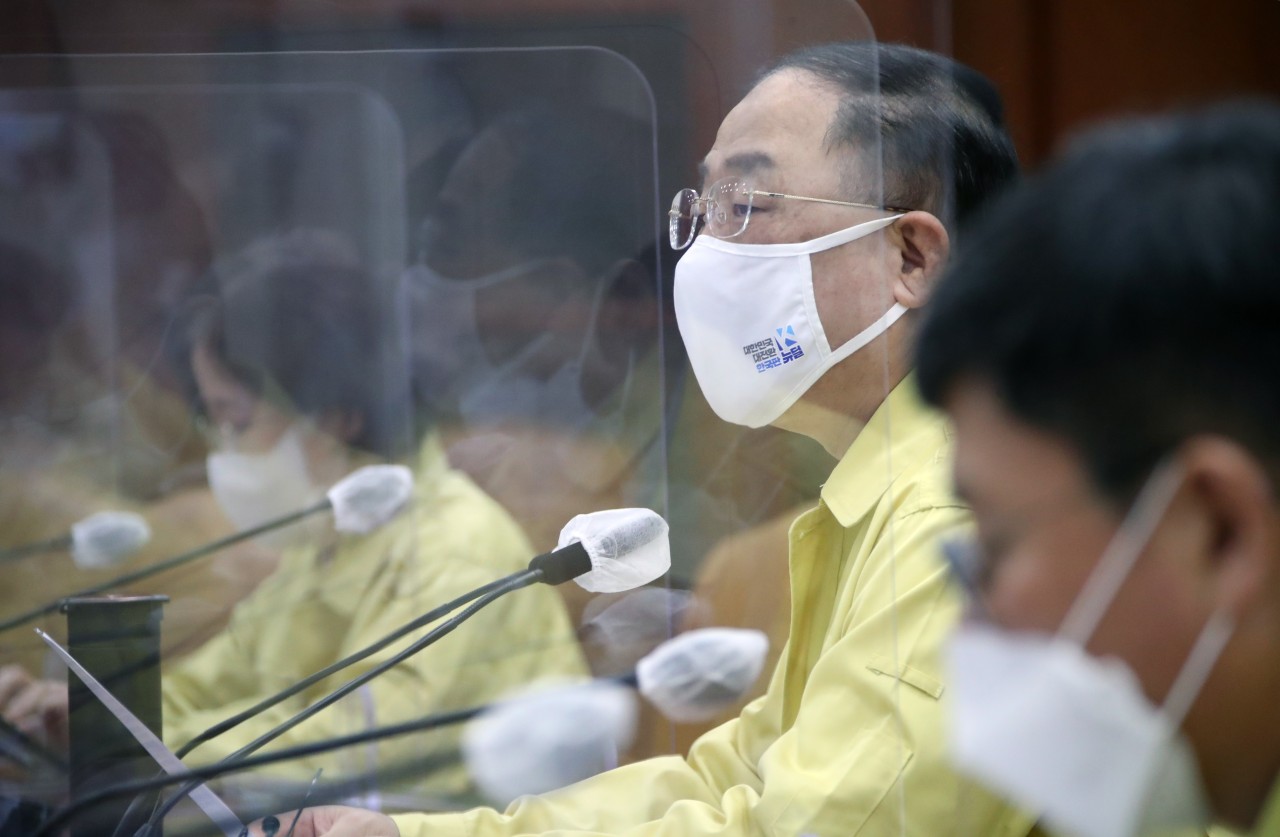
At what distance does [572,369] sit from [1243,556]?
3.48ft

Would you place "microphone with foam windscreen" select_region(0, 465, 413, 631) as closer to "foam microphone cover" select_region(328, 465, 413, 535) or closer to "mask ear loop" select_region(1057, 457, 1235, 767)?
"foam microphone cover" select_region(328, 465, 413, 535)

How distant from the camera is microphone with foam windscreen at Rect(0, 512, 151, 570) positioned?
4.68 ft

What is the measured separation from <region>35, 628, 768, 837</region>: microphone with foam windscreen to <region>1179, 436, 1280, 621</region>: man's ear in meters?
0.54

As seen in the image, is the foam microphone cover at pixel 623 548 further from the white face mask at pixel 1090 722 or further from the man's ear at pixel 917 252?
the white face mask at pixel 1090 722

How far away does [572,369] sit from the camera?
157cm

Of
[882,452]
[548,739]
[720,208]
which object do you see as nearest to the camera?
[548,739]

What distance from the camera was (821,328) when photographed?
4.06 feet

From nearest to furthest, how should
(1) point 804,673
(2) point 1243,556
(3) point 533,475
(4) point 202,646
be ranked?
1. (2) point 1243,556
2. (1) point 804,673
3. (4) point 202,646
4. (3) point 533,475

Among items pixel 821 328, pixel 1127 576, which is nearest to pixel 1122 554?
pixel 1127 576

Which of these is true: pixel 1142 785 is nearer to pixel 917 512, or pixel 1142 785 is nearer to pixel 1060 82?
pixel 917 512

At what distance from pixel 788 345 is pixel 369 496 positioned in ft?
2.33

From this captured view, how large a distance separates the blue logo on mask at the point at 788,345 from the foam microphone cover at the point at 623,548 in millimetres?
211

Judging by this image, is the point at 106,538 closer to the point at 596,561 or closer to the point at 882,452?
the point at 596,561

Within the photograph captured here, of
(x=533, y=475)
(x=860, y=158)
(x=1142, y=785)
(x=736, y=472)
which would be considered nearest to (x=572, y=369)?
(x=533, y=475)
